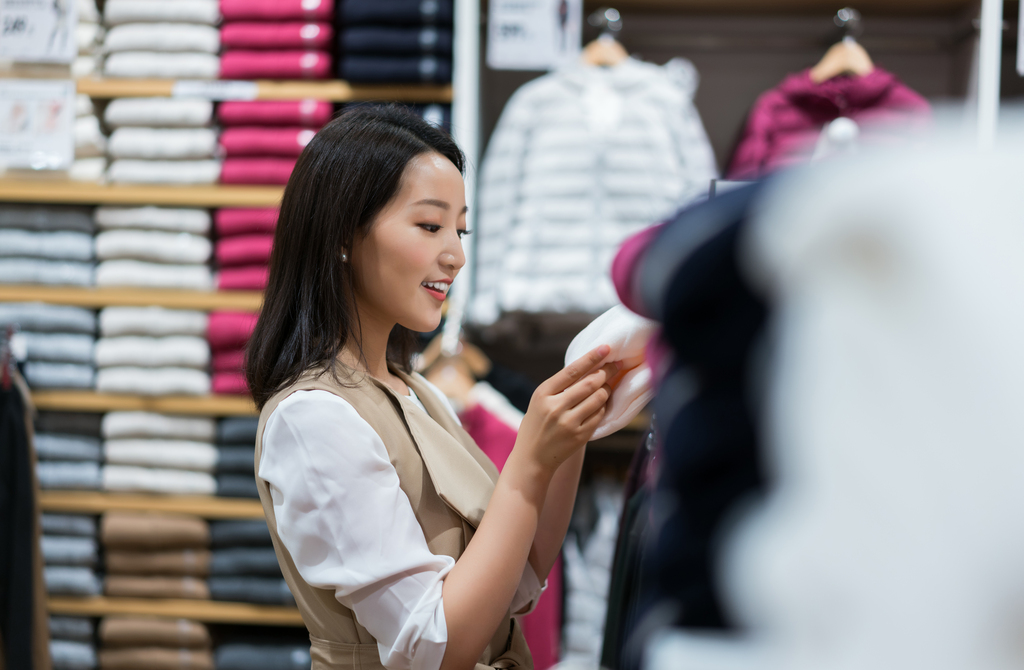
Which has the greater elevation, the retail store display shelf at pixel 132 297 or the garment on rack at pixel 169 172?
the garment on rack at pixel 169 172

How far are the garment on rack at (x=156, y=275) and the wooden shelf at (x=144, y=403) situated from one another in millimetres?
322

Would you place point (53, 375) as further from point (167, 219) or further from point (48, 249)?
point (167, 219)

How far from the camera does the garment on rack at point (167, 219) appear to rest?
7.49 feet

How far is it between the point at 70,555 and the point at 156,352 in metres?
0.63

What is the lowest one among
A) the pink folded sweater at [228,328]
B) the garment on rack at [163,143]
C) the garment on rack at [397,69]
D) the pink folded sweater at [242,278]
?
the pink folded sweater at [228,328]

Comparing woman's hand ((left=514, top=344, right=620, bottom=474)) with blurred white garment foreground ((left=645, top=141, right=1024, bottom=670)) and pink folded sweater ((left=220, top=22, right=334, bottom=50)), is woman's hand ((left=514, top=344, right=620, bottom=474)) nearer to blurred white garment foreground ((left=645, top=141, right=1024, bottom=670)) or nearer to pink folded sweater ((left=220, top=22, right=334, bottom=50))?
blurred white garment foreground ((left=645, top=141, right=1024, bottom=670))

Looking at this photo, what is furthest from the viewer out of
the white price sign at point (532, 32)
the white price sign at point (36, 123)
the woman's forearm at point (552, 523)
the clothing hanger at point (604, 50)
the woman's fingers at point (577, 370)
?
the clothing hanger at point (604, 50)

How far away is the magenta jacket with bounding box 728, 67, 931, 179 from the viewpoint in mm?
2225

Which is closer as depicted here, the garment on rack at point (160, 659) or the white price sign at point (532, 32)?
the white price sign at point (532, 32)

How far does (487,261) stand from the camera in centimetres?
221

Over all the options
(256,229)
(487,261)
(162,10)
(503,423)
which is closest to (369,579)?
(503,423)

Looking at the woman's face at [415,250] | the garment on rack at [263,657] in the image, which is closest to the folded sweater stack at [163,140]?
the garment on rack at [263,657]

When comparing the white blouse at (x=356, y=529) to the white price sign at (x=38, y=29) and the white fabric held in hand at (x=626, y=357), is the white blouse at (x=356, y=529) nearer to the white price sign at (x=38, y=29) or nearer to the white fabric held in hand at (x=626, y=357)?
the white fabric held in hand at (x=626, y=357)

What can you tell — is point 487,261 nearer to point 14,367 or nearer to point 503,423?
point 503,423
